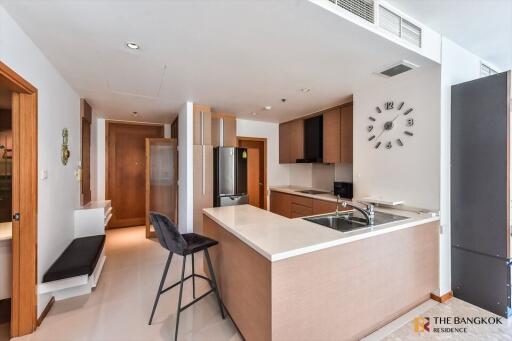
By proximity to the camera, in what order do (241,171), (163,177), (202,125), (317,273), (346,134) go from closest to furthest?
(317,273) < (346,134) < (202,125) < (241,171) < (163,177)

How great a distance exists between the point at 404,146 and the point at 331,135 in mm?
1368

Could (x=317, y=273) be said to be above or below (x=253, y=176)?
below

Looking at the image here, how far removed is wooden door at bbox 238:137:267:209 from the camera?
520 centimetres

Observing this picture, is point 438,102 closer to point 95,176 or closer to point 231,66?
point 231,66

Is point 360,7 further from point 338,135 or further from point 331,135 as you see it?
point 331,135

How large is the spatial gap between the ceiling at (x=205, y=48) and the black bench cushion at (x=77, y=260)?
6.40 feet

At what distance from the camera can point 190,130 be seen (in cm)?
363

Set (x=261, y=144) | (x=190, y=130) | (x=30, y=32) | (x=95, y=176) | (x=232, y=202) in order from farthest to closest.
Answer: (x=261, y=144)
(x=95, y=176)
(x=232, y=202)
(x=190, y=130)
(x=30, y=32)

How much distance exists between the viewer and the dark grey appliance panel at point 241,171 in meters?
3.99

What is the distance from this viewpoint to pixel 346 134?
3496 millimetres

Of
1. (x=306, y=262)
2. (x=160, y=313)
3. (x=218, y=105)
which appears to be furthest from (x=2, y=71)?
(x=218, y=105)

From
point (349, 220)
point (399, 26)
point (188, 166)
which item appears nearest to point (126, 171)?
point (188, 166)

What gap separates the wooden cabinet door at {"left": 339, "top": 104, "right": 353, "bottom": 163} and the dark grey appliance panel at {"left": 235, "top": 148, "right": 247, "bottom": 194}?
5.29 ft

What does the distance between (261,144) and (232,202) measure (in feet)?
6.10
